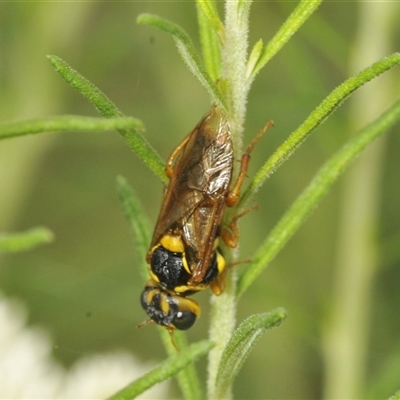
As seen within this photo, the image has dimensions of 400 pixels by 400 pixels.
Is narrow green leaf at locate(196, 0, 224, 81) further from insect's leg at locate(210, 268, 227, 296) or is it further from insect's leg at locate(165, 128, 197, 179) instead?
insect's leg at locate(210, 268, 227, 296)

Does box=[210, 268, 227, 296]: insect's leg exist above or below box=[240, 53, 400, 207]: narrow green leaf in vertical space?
below

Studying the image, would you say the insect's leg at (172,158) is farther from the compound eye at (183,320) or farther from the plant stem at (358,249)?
the plant stem at (358,249)

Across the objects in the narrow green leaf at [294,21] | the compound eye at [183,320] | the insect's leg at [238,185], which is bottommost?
the compound eye at [183,320]

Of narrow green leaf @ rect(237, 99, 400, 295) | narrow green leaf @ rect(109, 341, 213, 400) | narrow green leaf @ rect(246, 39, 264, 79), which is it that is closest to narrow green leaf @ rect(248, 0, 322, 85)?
narrow green leaf @ rect(246, 39, 264, 79)

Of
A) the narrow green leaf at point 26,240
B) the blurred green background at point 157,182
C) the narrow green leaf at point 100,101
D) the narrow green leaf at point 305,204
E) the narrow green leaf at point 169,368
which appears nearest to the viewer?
the narrow green leaf at point 26,240

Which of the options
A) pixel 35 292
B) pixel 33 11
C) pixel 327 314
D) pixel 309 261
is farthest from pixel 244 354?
pixel 309 261

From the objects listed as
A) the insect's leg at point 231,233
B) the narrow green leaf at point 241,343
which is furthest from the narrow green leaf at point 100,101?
the narrow green leaf at point 241,343

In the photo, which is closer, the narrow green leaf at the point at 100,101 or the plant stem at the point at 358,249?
the narrow green leaf at the point at 100,101
